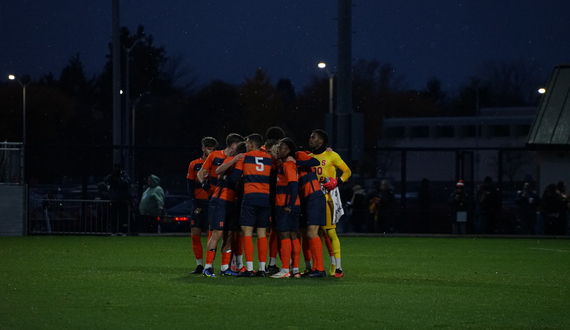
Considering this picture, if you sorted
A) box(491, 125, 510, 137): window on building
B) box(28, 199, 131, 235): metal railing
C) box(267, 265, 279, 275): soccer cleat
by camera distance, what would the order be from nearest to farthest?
1. box(267, 265, 279, 275): soccer cleat
2. box(28, 199, 131, 235): metal railing
3. box(491, 125, 510, 137): window on building

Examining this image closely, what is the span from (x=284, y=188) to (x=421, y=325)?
13.3 feet

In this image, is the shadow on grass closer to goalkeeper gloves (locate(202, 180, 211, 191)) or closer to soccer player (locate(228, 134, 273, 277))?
soccer player (locate(228, 134, 273, 277))

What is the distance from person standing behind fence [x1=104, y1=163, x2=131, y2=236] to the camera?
70.9ft

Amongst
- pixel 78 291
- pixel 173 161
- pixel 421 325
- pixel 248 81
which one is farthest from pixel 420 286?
pixel 248 81

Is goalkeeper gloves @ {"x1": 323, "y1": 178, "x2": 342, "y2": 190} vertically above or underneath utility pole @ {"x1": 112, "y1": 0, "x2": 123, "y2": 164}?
underneath

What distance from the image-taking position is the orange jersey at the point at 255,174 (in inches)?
438

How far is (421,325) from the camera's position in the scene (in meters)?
7.55

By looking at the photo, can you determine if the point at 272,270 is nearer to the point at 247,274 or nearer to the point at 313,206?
the point at 247,274

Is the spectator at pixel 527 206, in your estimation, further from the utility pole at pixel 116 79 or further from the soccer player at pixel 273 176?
the soccer player at pixel 273 176

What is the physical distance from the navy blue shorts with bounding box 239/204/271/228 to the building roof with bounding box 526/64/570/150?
51.4 feet

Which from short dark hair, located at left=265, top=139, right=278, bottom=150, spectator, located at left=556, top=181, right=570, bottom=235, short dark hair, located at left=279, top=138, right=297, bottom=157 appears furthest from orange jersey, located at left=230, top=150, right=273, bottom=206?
spectator, located at left=556, top=181, right=570, bottom=235

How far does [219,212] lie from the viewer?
11359mm

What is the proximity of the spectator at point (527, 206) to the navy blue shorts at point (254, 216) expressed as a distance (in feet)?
48.6

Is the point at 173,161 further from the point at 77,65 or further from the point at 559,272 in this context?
the point at 559,272
